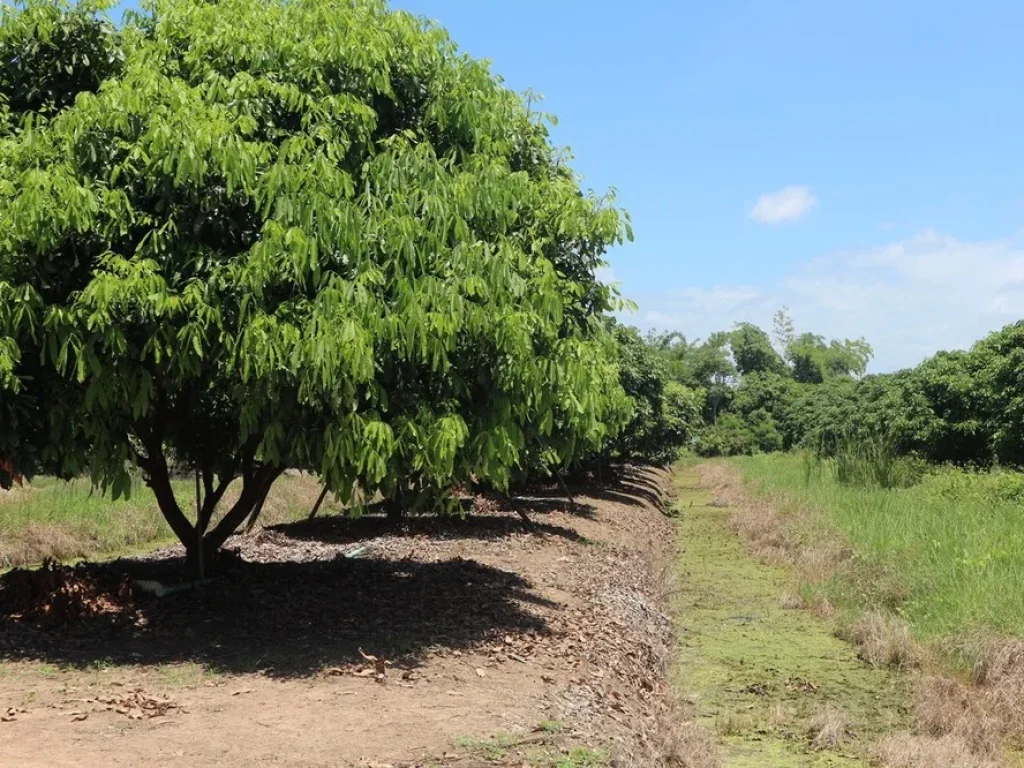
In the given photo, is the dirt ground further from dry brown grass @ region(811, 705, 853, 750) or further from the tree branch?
dry brown grass @ region(811, 705, 853, 750)

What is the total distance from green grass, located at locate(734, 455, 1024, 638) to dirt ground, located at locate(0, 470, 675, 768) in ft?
10.7

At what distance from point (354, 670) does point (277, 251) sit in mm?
3447

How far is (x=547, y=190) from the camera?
37.8 ft

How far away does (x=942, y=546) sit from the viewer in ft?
46.5

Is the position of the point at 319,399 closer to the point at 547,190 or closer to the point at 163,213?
the point at 163,213

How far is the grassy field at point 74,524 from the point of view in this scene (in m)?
16.6

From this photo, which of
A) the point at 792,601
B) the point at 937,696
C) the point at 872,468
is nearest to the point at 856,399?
the point at 872,468

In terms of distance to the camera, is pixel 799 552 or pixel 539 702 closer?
pixel 539 702

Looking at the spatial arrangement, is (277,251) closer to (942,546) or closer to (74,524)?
(942,546)

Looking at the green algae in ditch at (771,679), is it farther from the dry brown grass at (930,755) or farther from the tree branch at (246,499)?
the tree branch at (246,499)

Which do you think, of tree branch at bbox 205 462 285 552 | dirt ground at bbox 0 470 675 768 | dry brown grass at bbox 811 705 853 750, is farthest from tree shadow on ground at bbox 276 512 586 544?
dry brown grass at bbox 811 705 853 750

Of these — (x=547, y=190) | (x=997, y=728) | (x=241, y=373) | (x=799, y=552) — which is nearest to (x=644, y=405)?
(x=799, y=552)

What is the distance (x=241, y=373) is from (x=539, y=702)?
136 inches

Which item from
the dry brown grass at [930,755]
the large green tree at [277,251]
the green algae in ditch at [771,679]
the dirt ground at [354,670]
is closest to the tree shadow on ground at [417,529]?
the dirt ground at [354,670]
